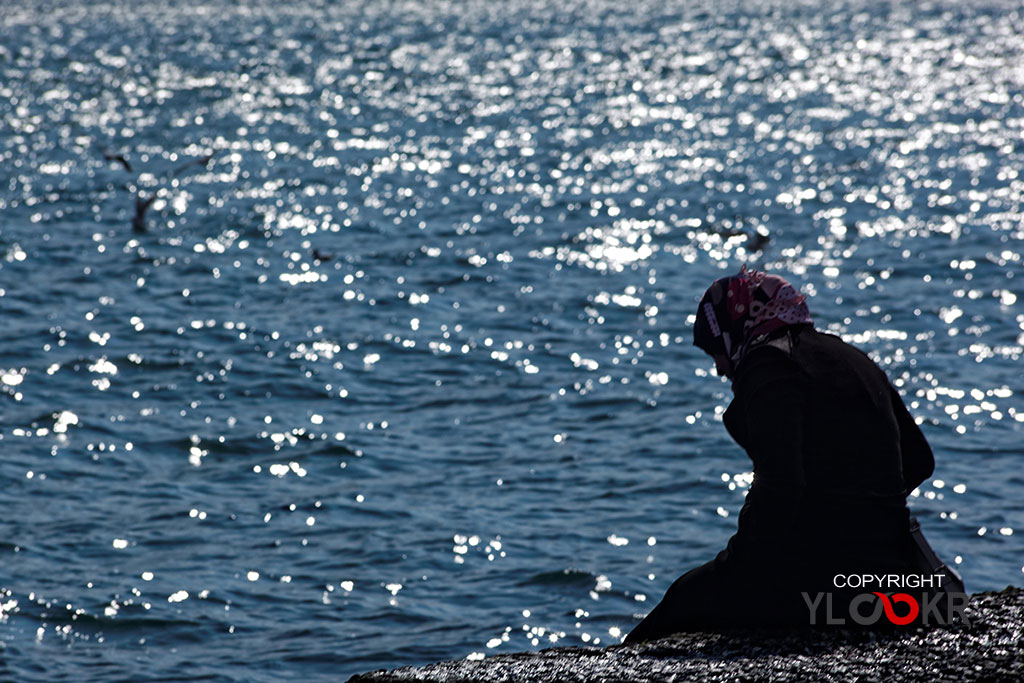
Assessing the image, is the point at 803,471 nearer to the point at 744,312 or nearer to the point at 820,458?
the point at 820,458

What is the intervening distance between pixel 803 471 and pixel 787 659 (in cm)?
76

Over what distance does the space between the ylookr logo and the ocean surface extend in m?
4.56

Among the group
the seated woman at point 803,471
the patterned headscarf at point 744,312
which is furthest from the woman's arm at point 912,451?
the patterned headscarf at point 744,312

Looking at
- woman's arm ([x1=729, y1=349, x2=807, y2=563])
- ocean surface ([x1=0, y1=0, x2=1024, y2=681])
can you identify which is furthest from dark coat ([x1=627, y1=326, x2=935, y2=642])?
ocean surface ([x1=0, y1=0, x2=1024, y2=681])

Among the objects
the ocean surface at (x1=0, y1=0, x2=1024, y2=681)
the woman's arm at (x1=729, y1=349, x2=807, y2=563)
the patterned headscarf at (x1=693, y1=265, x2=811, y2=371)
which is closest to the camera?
the woman's arm at (x1=729, y1=349, x2=807, y2=563)

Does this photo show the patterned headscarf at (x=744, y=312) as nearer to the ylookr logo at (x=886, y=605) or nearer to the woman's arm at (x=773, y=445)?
the woman's arm at (x=773, y=445)

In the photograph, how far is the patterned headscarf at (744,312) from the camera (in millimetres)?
6387

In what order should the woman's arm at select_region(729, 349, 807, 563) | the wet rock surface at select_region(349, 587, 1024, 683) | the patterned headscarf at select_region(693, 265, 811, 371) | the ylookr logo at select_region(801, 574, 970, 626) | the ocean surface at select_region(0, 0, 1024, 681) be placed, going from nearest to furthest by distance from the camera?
the wet rock surface at select_region(349, 587, 1024, 683), the woman's arm at select_region(729, 349, 807, 563), the ylookr logo at select_region(801, 574, 970, 626), the patterned headscarf at select_region(693, 265, 811, 371), the ocean surface at select_region(0, 0, 1024, 681)

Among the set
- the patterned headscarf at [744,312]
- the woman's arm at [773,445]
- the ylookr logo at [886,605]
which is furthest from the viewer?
the patterned headscarf at [744,312]

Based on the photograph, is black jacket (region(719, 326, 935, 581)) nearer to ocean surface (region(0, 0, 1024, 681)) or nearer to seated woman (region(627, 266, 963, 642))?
seated woman (region(627, 266, 963, 642))

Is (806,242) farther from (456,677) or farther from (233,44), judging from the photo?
(233,44)

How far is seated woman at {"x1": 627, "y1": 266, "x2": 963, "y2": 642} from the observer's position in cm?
609

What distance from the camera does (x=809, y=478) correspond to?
6.16 m

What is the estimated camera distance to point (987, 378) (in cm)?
1714
